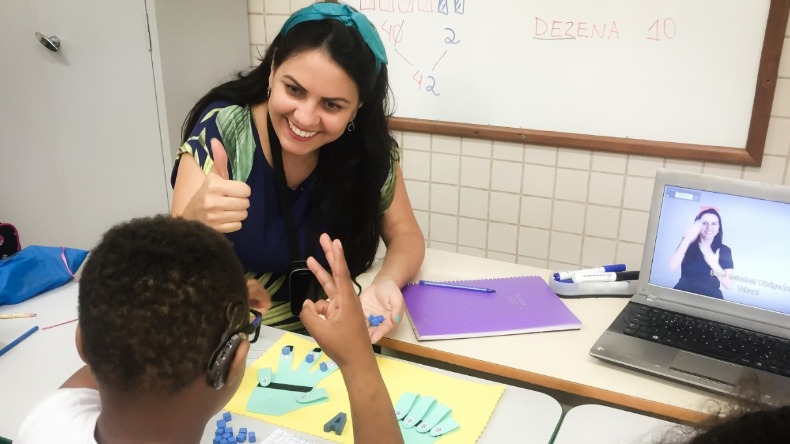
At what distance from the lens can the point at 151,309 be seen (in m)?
0.73

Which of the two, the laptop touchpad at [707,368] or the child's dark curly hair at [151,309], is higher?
the child's dark curly hair at [151,309]

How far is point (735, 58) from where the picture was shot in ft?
6.28

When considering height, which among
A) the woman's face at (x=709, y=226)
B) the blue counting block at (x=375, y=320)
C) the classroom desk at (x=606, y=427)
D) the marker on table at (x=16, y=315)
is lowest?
the classroom desk at (x=606, y=427)

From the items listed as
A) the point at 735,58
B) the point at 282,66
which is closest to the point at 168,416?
the point at 282,66

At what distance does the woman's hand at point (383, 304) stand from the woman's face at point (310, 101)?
360mm

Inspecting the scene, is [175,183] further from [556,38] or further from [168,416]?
[556,38]

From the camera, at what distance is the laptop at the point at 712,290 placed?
3.82ft

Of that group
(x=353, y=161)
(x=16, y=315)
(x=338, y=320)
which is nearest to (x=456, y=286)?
(x=353, y=161)

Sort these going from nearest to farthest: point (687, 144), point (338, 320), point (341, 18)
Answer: point (338, 320) < point (341, 18) < point (687, 144)

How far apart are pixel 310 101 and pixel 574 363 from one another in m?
0.76

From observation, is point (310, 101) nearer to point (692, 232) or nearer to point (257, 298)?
point (257, 298)

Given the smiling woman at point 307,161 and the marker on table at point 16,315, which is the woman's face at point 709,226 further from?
the marker on table at point 16,315

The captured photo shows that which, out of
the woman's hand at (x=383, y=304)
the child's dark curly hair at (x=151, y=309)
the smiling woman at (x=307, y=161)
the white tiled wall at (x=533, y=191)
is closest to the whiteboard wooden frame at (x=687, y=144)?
the white tiled wall at (x=533, y=191)

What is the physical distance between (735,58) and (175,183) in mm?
1645
